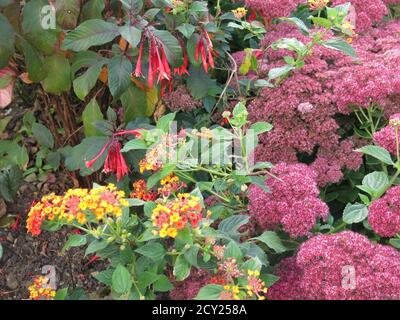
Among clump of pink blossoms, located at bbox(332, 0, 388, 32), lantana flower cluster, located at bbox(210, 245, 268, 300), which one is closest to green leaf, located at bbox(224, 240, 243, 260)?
lantana flower cluster, located at bbox(210, 245, 268, 300)

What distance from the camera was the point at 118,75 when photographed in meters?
1.47

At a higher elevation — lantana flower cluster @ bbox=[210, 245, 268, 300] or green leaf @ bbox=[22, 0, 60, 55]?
green leaf @ bbox=[22, 0, 60, 55]

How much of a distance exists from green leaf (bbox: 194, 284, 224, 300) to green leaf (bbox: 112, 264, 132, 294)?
174 mm

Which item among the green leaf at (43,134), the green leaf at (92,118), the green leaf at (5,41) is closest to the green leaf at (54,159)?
the green leaf at (43,134)

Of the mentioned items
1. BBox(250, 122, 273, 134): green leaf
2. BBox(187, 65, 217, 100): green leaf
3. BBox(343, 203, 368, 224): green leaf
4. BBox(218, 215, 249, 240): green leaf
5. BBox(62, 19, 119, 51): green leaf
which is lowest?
BBox(218, 215, 249, 240): green leaf

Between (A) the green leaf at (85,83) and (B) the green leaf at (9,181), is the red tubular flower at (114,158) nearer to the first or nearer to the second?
(A) the green leaf at (85,83)

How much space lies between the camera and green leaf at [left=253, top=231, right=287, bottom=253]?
4.21 ft

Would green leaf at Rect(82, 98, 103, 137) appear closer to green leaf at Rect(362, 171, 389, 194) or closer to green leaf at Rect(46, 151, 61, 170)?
green leaf at Rect(46, 151, 61, 170)

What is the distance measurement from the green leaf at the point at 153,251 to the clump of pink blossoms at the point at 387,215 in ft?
1.52

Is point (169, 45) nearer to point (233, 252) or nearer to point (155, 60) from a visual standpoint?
Result: point (155, 60)

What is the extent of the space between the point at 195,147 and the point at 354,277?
484mm

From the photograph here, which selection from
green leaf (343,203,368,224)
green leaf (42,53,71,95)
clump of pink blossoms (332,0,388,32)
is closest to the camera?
green leaf (343,203,368,224)

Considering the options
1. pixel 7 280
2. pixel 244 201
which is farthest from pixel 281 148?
pixel 7 280

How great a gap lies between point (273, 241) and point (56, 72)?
2.60 feet
